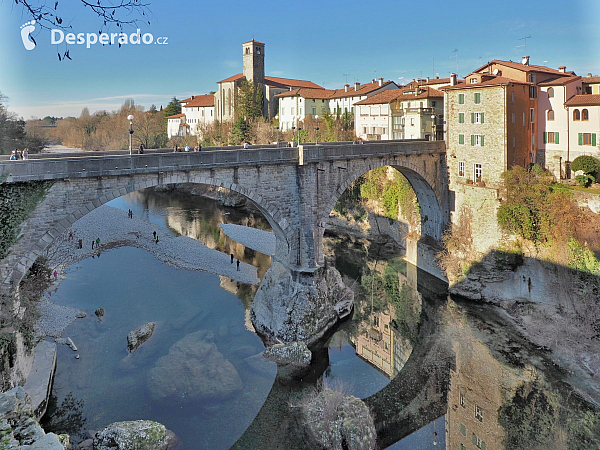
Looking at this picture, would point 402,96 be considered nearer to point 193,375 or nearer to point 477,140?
point 477,140

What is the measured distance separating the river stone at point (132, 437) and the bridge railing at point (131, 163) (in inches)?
355

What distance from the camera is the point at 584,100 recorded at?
2855 cm

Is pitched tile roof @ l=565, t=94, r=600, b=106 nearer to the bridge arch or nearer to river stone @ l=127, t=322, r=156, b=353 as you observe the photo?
the bridge arch

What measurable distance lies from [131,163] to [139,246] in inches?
940

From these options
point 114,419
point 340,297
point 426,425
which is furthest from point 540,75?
point 114,419

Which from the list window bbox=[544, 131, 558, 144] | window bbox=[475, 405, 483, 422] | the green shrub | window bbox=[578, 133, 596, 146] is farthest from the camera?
window bbox=[544, 131, 558, 144]

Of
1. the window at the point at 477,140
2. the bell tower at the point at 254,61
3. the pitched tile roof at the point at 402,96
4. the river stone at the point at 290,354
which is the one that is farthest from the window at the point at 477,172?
the bell tower at the point at 254,61

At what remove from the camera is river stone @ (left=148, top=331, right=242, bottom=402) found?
60.3 ft

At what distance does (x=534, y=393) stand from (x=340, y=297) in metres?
10.8

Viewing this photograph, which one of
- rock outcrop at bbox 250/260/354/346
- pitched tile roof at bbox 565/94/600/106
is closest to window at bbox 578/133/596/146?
pitched tile roof at bbox 565/94/600/106

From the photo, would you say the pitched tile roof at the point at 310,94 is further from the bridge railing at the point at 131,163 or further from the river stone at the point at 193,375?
the river stone at the point at 193,375

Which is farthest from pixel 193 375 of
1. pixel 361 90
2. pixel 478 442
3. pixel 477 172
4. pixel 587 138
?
pixel 361 90

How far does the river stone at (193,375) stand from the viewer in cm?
1838

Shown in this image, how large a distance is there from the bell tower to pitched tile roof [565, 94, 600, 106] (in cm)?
5397
